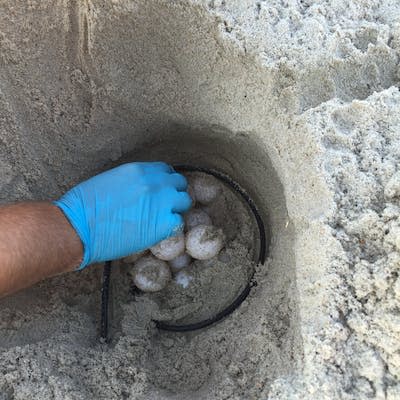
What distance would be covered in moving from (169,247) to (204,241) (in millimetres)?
133

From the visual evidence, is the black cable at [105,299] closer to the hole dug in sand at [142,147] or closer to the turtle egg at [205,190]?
the hole dug in sand at [142,147]

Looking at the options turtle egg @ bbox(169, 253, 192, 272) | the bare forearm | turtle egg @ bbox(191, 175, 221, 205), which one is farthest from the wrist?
turtle egg @ bbox(191, 175, 221, 205)

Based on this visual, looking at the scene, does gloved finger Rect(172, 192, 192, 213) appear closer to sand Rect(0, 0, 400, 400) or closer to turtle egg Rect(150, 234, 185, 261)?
turtle egg Rect(150, 234, 185, 261)

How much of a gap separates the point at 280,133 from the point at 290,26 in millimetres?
Result: 332

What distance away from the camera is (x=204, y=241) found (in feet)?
6.08

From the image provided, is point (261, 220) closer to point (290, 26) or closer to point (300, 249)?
point (300, 249)

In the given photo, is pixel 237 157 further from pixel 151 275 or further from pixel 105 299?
pixel 105 299

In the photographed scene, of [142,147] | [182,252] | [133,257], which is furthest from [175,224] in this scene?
[142,147]

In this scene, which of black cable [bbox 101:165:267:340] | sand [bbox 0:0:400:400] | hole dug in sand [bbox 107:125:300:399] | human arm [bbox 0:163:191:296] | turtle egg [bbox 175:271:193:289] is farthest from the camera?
turtle egg [bbox 175:271:193:289]

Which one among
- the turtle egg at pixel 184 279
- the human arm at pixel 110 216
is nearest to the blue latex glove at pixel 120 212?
the human arm at pixel 110 216

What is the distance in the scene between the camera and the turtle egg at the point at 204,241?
6.09 feet

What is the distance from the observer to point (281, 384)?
123cm

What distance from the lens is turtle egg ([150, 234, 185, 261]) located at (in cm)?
186

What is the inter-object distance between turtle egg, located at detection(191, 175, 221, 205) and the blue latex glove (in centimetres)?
25
